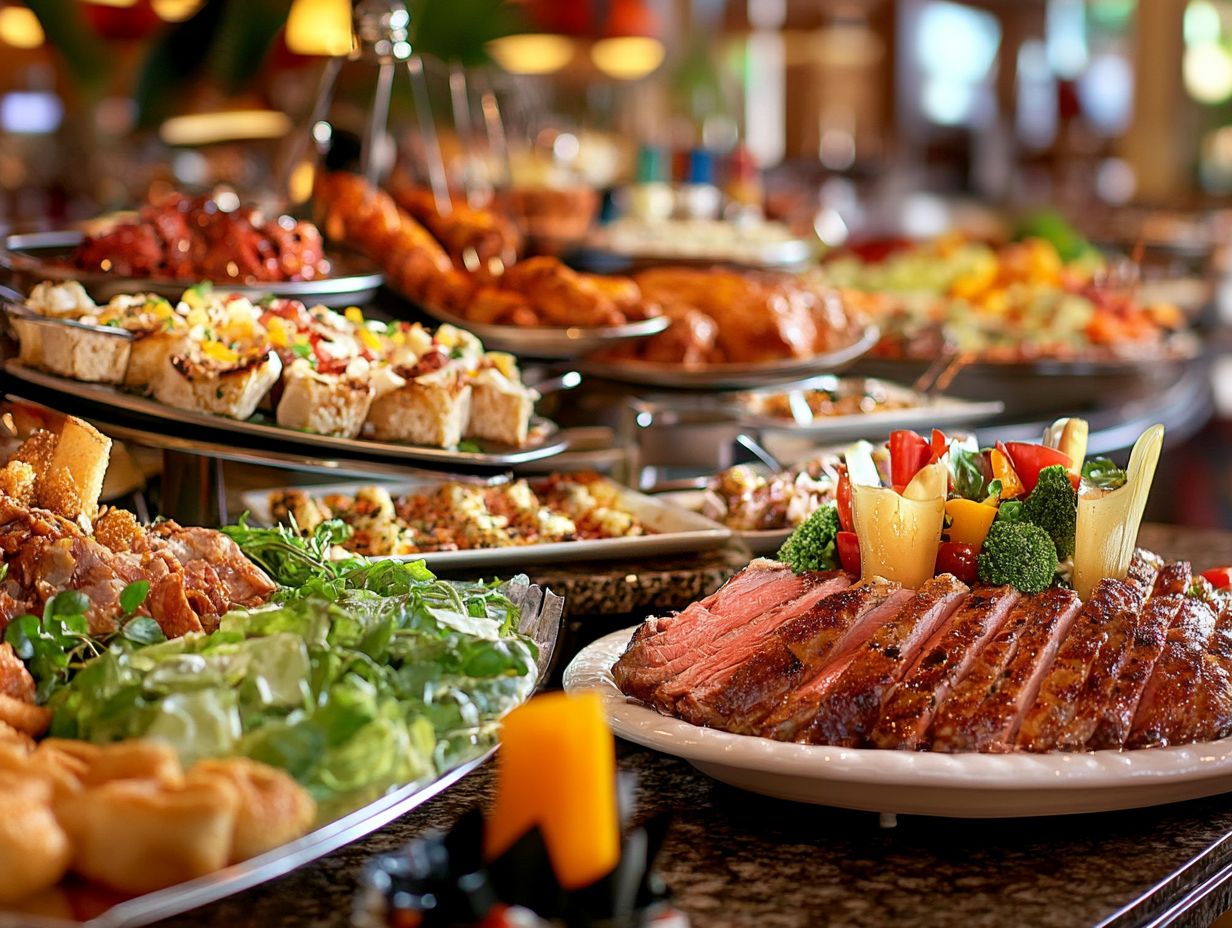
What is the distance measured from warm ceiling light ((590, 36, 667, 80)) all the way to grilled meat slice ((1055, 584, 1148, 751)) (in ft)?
35.8

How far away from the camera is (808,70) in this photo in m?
15.5

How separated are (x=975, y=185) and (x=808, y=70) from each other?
8.92 feet

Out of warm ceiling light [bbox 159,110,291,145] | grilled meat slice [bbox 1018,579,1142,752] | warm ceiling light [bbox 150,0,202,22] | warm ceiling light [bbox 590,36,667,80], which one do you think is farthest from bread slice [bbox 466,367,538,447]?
warm ceiling light [bbox 590,36,667,80]

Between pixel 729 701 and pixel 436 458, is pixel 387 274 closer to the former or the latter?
pixel 436 458

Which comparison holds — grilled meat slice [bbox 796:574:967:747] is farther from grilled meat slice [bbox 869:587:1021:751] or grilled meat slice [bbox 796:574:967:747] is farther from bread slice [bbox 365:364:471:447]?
bread slice [bbox 365:364:471:447]

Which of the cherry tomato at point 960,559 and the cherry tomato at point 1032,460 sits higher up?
the cherry tomato at point 1032,460

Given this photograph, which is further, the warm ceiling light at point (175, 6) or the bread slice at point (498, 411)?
the warm ceiling light at point (175, 6)

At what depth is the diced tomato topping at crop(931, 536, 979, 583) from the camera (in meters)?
2.28

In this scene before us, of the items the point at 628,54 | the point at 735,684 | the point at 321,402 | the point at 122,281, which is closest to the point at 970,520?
the point at 735,684

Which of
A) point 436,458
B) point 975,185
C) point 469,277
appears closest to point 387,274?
point 469,277

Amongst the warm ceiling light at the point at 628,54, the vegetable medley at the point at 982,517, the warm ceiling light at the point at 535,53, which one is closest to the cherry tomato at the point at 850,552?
the vegetable medley at the point at 982,517

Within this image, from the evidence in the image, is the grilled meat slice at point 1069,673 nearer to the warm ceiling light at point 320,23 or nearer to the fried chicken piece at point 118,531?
the fried chicken piece at point 118,531

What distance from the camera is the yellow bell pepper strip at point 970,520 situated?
2301 mm

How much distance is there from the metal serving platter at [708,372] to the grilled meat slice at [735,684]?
1.75 meters
